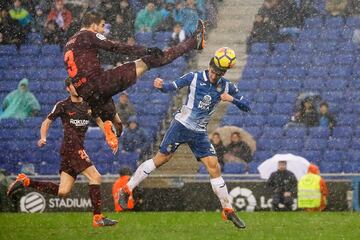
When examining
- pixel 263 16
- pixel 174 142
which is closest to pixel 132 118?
pixel 263 16

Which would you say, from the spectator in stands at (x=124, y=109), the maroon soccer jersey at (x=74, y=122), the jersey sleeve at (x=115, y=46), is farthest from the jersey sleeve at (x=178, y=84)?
the spectator in stands at (x=124, y=109)

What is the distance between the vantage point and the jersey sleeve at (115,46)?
42.0ft

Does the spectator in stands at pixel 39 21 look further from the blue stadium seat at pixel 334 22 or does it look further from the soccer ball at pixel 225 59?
the soccer ball at pixel 225 59

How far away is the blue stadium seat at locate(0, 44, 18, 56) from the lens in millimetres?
24969

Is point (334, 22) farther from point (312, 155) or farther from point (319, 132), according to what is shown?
point (312, 155)

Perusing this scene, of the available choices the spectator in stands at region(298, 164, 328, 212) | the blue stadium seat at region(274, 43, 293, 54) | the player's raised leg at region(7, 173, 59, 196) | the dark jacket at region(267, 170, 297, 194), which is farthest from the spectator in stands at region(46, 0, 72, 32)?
the player's raised leg at region(7, 173, 59, 196)

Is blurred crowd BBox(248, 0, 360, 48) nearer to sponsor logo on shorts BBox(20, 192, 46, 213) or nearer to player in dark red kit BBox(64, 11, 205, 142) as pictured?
sponsor logo on shorts BBox(20, 192, 46, 213)

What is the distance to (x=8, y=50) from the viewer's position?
985 inches

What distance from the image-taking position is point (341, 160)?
845 inches

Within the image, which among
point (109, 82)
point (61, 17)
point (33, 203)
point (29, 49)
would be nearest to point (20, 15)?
point (29, 49)

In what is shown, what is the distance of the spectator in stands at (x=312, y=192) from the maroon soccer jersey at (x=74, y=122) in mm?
5538

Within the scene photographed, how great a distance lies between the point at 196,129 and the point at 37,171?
8.60 meters

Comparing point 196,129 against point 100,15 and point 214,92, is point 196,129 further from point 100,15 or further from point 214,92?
point 100,15

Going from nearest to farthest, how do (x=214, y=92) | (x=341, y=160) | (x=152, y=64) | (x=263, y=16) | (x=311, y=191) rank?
(x=152, y=64) < (x=214, y=92) < (x=311, y=191) < (x=341, y=160) < (x=263, y=16)
